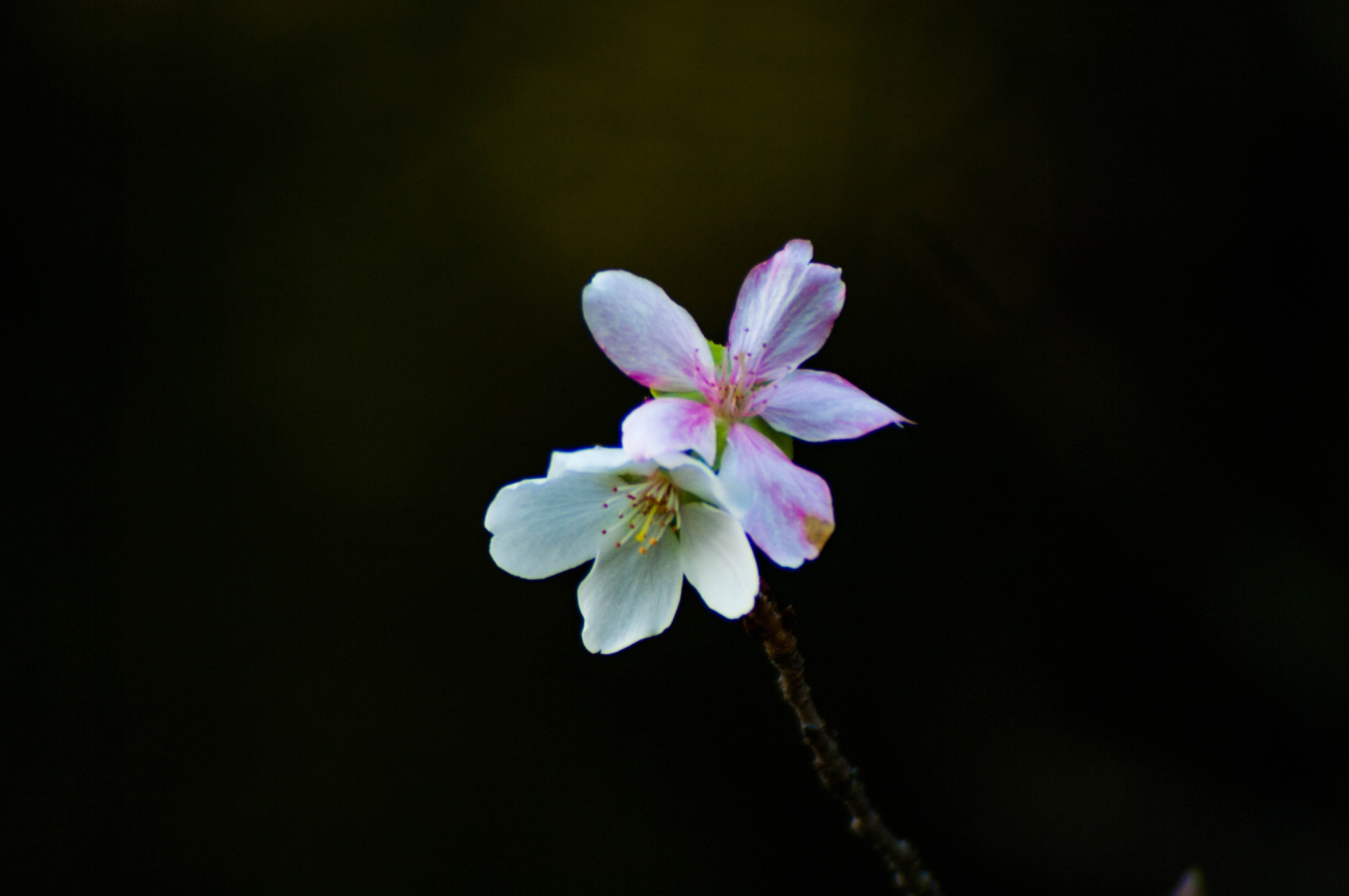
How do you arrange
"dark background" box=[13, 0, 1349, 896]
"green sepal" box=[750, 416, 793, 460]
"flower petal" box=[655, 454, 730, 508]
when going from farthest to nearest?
"dark background" box=[13, 0, 1349, 896] → "green sepal" box=[750, 416, 793, 460] → "flower petal" box=[655, 454, 730, 508]

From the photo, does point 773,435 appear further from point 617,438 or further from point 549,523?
point 617,438

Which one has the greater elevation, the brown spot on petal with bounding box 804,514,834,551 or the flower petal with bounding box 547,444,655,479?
the flower petal with bounding box 547,444,655,479

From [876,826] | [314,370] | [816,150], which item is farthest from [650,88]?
[876,826]

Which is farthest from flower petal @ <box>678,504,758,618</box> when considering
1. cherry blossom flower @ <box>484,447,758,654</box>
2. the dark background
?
the dark background

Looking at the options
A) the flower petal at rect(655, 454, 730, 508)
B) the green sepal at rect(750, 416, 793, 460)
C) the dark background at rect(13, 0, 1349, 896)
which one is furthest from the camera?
the dark background at rect(13, 0, 1349, 896)

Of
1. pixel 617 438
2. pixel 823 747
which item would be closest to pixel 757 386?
pixel 823 747

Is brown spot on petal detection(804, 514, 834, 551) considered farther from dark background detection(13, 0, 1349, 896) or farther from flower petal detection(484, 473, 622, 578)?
dark background detection(13, 0, 1349, 896)

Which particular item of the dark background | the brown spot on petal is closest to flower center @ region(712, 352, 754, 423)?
the brown spot on petal

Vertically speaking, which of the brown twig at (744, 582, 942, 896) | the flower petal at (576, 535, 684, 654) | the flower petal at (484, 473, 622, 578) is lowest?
the brown twig at (744, 582, 942, 896)

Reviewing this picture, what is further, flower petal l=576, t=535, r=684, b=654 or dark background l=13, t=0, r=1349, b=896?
dark background l=13, t=0, r=1349, b=896

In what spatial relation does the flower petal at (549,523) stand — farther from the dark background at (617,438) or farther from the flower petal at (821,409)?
the dark background at (617,438)
